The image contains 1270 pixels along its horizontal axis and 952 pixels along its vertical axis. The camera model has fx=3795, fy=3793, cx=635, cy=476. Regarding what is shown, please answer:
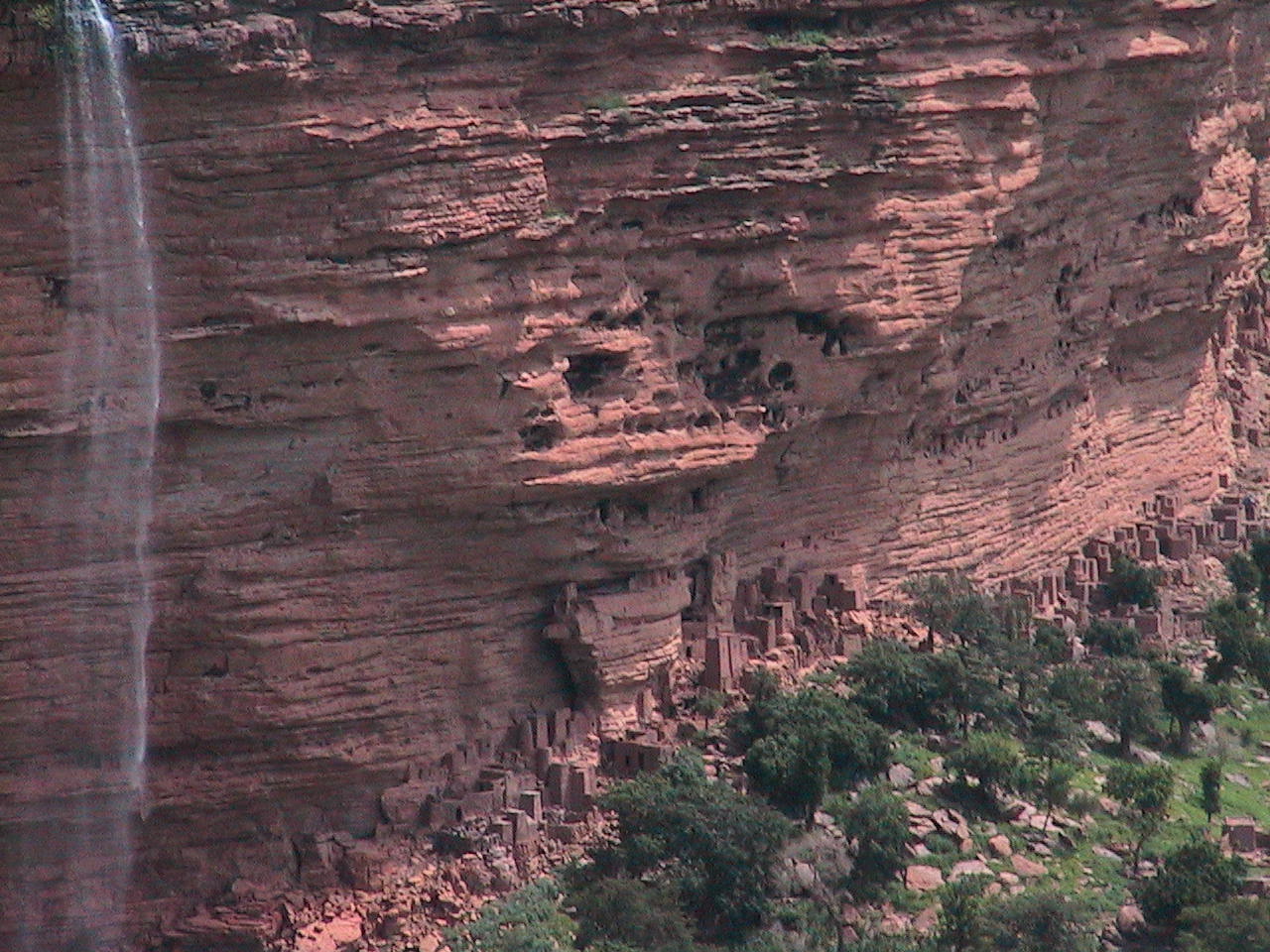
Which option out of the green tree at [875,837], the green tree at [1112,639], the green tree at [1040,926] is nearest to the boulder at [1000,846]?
the green tree at [875,837]

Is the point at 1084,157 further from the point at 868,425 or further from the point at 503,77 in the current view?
the point at 503,77

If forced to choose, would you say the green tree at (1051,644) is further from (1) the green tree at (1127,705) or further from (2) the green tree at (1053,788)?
(2) the green tree at (1053,788)

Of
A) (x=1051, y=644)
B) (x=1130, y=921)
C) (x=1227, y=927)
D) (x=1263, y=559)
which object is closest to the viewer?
(x=1227, y=927)

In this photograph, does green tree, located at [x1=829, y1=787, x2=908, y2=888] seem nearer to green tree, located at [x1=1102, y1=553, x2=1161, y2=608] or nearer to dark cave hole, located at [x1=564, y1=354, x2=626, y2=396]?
dark cave hole, located at [x1=564, y1=354, x2=626, y2=396]

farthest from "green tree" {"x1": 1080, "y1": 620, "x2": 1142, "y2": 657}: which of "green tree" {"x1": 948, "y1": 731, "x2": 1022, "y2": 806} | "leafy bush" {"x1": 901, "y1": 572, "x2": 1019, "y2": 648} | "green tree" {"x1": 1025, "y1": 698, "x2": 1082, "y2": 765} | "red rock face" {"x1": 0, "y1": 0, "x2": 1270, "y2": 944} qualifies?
"green tree" {"x1": 948, "y1": 731, "x2": 1022, "y2": 806}

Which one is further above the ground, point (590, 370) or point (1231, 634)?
point (590, 370)

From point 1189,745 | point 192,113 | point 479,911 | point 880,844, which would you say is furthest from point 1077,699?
point 192,113

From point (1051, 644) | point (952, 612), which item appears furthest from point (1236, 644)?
point (952, 612)

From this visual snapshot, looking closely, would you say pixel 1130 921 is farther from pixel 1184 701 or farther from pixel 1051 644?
pixel 1051 644
